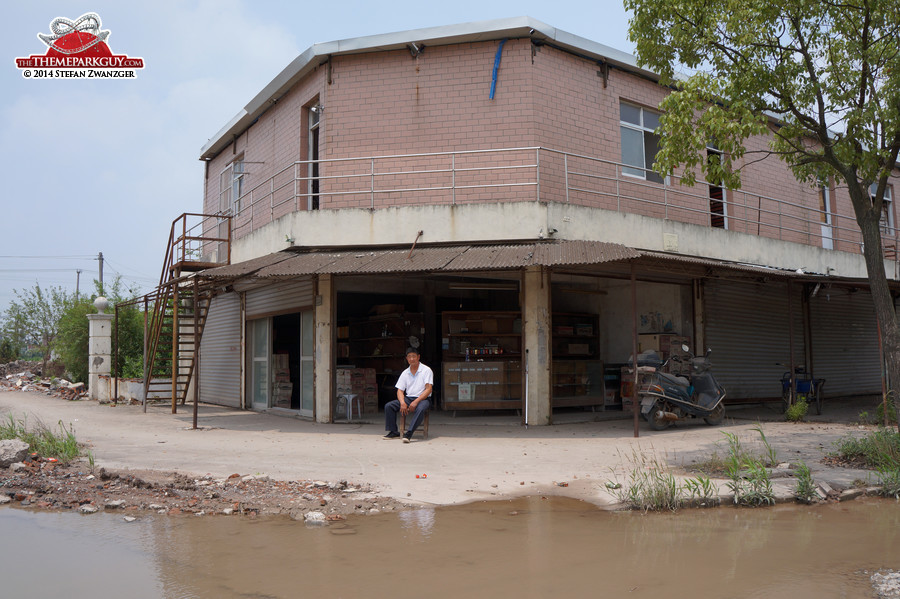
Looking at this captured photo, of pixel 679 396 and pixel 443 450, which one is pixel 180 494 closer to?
pixel 443 450

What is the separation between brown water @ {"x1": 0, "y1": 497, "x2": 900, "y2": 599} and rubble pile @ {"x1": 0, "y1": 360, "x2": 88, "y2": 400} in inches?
745

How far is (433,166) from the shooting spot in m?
13.6

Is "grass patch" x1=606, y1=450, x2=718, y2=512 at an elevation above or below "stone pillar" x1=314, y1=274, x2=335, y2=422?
below

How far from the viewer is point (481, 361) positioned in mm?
13984

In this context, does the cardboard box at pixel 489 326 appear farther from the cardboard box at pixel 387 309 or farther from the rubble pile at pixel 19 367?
the rubble pile at pixel 19 367

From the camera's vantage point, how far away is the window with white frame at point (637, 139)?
49.5 feet

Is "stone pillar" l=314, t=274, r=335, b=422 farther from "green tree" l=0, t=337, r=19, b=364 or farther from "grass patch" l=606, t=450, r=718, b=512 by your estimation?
"green tree" l=0, t=337, r=19, b=364

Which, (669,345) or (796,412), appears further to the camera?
(669,345)

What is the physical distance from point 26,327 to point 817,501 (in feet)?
128

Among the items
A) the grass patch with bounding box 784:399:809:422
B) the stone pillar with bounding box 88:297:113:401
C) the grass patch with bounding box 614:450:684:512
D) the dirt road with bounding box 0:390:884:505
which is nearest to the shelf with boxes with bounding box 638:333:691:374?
the dirt road with bounding box 0:390:884:505

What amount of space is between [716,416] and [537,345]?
3.71 metres

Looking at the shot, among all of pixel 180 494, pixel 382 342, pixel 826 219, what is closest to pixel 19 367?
pixel 382 342

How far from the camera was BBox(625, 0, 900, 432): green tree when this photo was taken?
880cm

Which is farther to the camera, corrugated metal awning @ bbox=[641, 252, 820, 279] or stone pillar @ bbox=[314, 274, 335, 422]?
stone pillar @ bbox=[314, 274, 335, 422]
